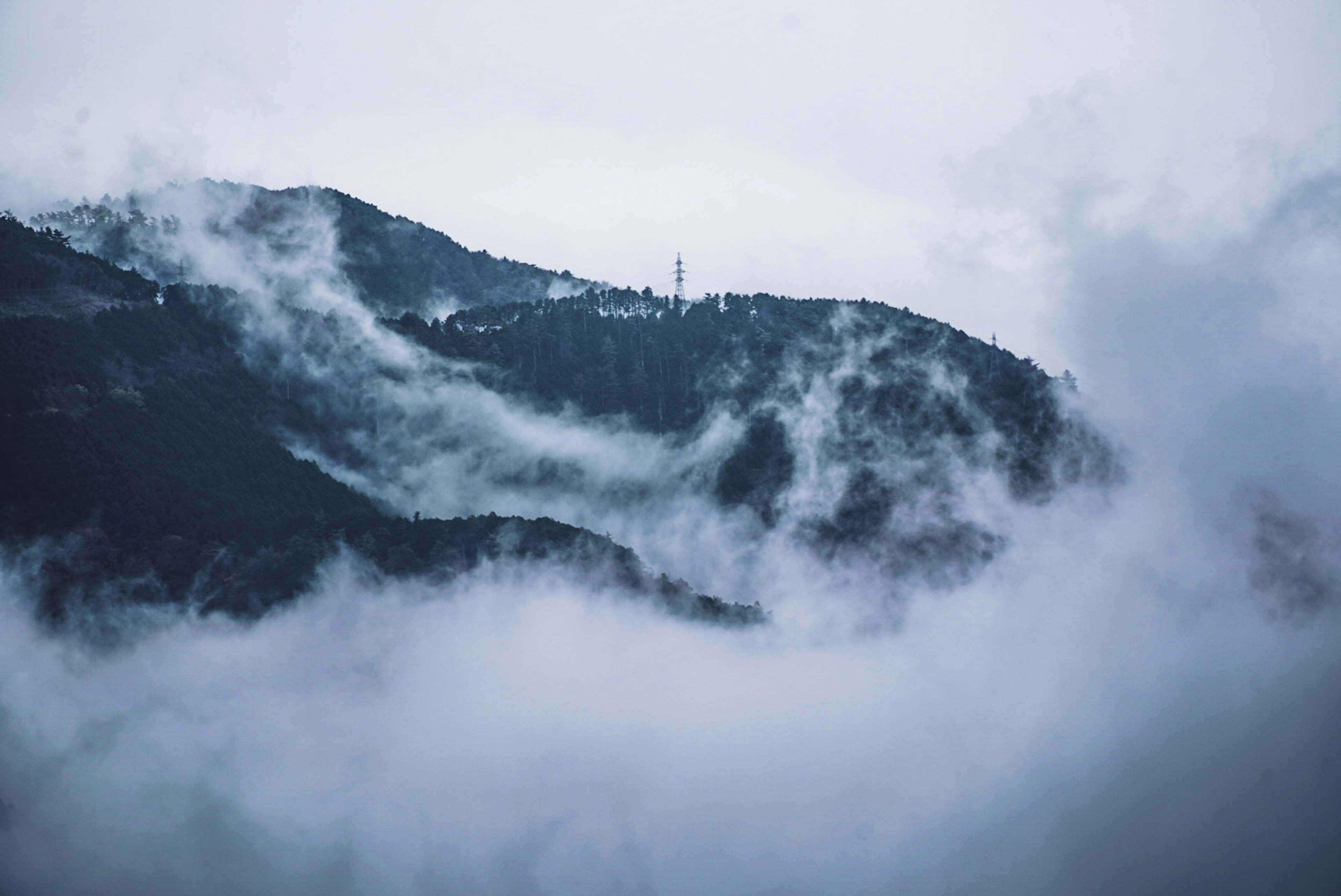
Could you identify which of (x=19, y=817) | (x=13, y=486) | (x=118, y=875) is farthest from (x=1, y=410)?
(x=118, y=875)

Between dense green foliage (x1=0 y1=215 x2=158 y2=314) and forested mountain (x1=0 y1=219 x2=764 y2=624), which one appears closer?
forested mountain (x1=0 y1=219 x2=764 y2=624)

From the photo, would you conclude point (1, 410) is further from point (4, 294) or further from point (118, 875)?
point (118, 875)

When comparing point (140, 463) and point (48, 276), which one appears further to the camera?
point (48, 276)

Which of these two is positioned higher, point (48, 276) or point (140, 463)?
point (48, 276)

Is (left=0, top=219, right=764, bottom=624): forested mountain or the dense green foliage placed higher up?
the dense green foliage

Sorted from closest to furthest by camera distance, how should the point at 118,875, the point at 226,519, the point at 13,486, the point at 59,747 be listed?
the point at 13,486 → the point at 226,519 → the point at 59,747 → the point at 118,875

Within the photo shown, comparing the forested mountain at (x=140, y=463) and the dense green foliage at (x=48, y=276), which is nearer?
the forested mountain at (x=140, y=463)

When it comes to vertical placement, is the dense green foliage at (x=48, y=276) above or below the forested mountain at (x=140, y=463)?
above

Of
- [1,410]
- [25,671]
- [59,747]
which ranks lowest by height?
[59,747]
